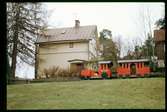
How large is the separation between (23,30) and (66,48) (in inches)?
115

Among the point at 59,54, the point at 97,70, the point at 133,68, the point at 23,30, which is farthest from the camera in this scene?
the point at 23,30

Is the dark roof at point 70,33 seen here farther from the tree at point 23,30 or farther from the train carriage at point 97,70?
the train carriage at point 97,70

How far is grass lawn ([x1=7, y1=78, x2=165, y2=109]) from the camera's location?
23.4 feet

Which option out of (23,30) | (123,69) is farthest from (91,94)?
(23,30)

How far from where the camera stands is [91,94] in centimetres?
855

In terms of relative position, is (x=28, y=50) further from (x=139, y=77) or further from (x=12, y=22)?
(x=139, y=77)

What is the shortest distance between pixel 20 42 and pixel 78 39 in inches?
101

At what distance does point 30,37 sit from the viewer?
10.5 m

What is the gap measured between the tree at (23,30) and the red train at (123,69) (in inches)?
97.9

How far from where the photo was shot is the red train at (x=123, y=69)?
1006 cm

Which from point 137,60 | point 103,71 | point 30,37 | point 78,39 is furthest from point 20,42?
point 137,60

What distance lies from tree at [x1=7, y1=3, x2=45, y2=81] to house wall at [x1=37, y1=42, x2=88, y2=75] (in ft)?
3.49

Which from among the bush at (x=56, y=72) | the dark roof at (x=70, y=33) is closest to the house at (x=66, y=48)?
the dark roof at (x=70, y=33)

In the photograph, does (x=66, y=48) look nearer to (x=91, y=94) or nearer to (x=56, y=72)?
(x=56, y=72)
